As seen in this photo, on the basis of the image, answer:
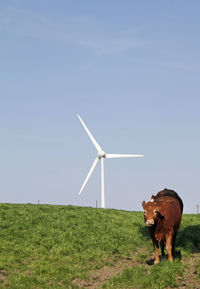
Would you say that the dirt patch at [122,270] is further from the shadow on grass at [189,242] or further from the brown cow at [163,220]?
the brown cow at [163,220]

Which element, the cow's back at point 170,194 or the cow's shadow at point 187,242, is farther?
the cow's shadow at point 187,242

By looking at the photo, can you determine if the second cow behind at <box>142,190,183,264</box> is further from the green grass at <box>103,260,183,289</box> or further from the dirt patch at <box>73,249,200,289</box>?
the dirt patch at <box>73,249,200,289</box>

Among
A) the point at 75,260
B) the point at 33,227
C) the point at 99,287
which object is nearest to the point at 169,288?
the point at 99,287

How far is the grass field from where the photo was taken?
53.9ft

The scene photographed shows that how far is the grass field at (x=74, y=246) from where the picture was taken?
16.4 meters

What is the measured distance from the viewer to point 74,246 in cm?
2244

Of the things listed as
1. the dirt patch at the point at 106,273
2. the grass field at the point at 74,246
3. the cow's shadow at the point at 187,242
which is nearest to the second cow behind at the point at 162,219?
the grass field at the point at 74,246

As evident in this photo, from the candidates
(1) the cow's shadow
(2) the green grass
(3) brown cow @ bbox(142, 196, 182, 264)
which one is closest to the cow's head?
(3) brown cow @ bbox(142, 196, 182, 264)

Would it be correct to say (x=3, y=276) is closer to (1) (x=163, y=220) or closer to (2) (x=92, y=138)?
(1) (x=163, y=220)

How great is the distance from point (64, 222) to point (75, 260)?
6928mm

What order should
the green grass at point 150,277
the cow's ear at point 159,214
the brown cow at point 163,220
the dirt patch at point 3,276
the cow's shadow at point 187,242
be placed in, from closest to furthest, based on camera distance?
the green grass at point 150,277 → the brown cow at point 163,220 → the cow's ear at point 159,214 → the dirt patch at point 3,276 → the cow's shadow at point 187,242

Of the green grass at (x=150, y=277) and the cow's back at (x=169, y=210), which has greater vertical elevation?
the cow's back at (x=169, y=210)

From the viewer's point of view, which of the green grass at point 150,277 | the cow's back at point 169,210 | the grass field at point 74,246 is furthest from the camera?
the grass field at point 74,246

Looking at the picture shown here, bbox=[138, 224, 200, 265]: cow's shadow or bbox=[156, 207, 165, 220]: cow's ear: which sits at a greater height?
bbox=[156, 207, 165, 220]: cow's ear
